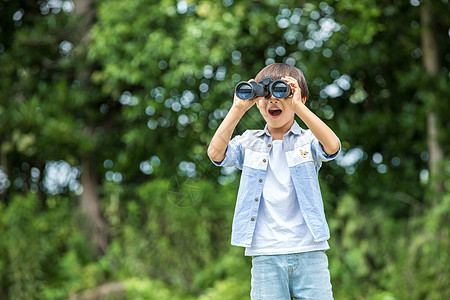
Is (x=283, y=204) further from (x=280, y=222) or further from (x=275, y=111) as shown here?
(x=275, y=111)

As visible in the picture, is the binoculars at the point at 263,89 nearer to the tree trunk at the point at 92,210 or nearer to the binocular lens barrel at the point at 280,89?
the binocular lens barrel at the point at 280,89

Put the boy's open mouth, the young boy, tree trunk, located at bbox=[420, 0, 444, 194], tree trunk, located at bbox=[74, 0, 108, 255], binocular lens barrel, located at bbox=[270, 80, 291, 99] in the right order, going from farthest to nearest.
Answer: tree trunk, located at bbox=[74, 0, 108, 255], tree trunk, located at bbox=[420, 0, 444, 194], the boy's open mouth, the young boy, binocular lens barrel, located at bbox=[270, 80, 291, 99]

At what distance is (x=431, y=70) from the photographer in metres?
5.94

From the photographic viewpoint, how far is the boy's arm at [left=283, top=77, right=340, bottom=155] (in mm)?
1982

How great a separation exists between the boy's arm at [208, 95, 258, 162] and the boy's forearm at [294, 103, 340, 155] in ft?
0.51

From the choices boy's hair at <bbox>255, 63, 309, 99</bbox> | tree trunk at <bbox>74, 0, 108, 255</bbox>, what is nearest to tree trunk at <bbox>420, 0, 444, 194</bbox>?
tree trunk at <bbox>74, 0, 108, 255</bbox>

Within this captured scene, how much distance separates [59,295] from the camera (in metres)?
6.55

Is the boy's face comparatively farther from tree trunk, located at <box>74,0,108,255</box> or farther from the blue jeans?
tree trunk, located at <box>74,0,108,255</box>

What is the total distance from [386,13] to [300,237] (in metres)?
4.47

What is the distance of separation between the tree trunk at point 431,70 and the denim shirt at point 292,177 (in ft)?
12.7

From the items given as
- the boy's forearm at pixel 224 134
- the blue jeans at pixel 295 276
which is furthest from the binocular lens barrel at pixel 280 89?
the blue jeans at pixel 295 276

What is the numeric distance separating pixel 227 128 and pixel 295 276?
0.52 metres

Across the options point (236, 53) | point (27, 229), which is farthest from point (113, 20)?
point (27, 229)

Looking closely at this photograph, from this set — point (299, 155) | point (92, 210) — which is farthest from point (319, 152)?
point (92, 210)
